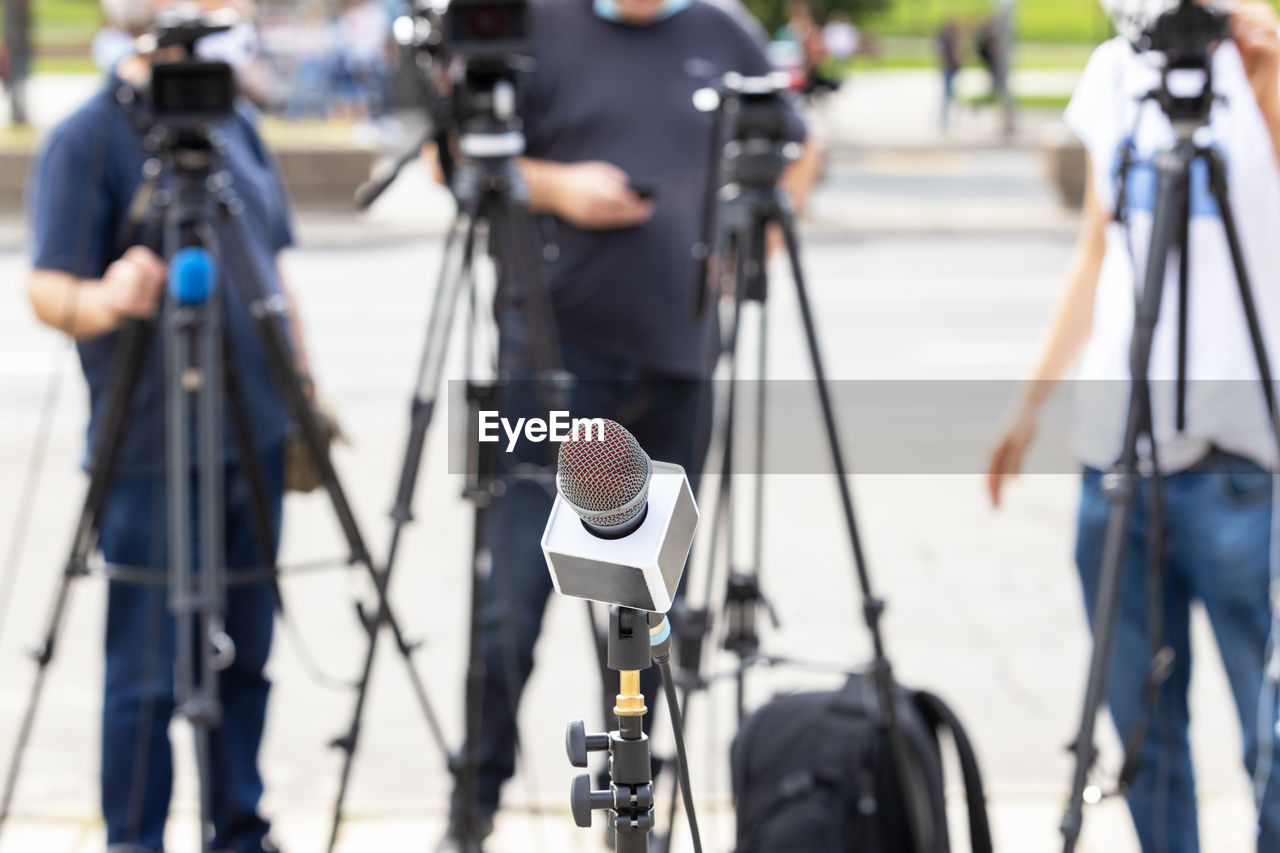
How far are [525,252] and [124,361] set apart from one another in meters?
0.65

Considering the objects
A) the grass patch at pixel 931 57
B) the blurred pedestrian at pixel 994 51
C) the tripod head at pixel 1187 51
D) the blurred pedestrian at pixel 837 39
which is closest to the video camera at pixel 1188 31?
the tripod head at pixel 1187 51

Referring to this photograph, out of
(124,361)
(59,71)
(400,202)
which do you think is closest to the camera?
(124,361)

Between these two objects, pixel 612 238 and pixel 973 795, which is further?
pixel 612 238

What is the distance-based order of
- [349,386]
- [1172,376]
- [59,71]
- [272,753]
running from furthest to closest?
1. [59,71]
2. [349,386]
3. [272,753]
4. [1172,376]

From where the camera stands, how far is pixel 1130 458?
2.04 meters

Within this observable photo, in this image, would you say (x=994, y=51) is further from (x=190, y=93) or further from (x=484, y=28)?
(x=190, y=93)

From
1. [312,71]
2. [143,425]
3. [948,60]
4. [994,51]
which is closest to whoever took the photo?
[143,425]

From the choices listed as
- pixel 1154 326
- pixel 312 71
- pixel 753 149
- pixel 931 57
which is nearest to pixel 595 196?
pixel 753 149

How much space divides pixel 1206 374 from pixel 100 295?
168cm

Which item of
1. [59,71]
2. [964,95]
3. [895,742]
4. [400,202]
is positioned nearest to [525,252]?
[895,742]

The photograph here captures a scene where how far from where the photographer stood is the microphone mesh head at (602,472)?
98cm

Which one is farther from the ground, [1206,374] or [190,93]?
[190,93]

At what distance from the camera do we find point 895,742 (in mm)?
2229

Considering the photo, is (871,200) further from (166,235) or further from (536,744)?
(166,235)
